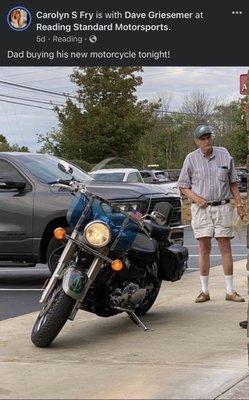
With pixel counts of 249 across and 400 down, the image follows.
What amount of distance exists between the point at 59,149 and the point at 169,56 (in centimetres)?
3126

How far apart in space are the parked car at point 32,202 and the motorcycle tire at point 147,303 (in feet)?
7.12

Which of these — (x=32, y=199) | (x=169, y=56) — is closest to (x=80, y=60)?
(x=169, y=56)

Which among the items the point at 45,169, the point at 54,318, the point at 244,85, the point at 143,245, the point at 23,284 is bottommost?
the point at 23,284

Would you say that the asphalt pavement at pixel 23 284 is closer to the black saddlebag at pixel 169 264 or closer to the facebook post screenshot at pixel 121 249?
the facebook post screenshot at pixel 121 249

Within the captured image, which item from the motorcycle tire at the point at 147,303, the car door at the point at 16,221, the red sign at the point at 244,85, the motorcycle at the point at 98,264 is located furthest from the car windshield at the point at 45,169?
the motorcycle at the point at 98,264

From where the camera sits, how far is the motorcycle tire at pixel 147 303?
707 cm

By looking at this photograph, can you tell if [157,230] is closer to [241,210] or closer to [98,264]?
[98,264]

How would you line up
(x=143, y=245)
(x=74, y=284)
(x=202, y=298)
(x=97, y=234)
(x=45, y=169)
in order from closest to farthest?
1. (x=74, y=284)
2. (x=97, y=234)
3. (x=143, y=245)
4. (x=202, y=298)
5. (x=45, y=169)

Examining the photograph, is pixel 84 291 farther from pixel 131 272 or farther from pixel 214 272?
pixel 214 272

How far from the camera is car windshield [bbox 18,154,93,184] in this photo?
31.8ft

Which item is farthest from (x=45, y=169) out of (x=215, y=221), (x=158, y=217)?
(x=158, y=217)

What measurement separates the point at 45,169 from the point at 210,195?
3.03 meters

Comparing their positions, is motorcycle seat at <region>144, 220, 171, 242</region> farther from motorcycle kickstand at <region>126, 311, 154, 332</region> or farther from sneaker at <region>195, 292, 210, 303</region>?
sneaker at <region>195, 292, 210, 303</region>

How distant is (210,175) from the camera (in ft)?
25.2
